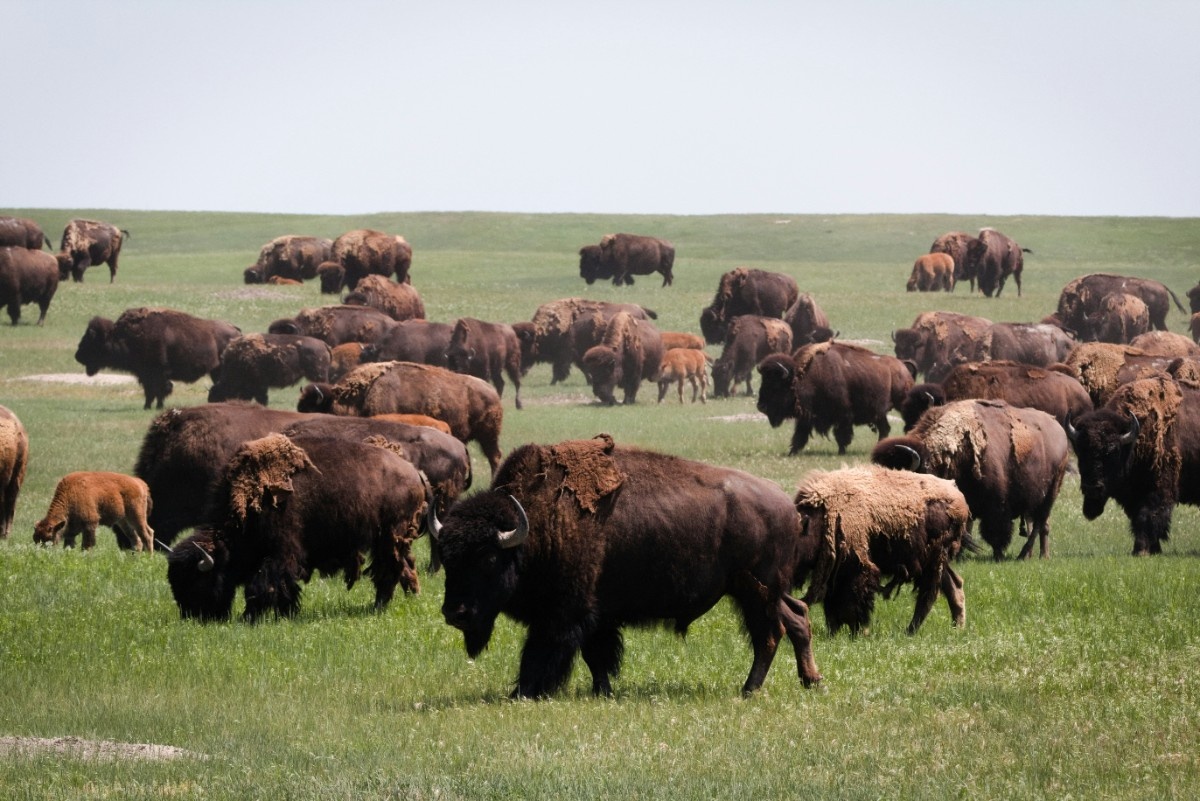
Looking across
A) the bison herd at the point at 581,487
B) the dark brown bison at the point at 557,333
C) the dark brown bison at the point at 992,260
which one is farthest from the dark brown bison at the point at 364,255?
the dark brown bison at the point at 992,260

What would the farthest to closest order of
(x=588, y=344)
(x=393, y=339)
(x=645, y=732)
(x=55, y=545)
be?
(x=588, y=344)
(x=393, y=339)
(x=55, y=545)
(x=645, y=732)

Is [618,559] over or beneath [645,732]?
over

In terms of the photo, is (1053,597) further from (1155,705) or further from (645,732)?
(645,732)

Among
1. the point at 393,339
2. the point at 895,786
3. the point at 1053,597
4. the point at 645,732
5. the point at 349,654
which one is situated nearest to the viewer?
the point at 895,786

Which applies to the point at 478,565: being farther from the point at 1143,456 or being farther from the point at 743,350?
the point at 743,350

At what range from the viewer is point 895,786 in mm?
7414

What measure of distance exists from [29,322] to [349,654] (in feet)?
128

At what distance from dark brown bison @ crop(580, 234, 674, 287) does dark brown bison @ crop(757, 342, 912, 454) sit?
36.1 meters

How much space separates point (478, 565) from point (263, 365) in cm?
2736

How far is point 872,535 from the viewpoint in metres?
11.8

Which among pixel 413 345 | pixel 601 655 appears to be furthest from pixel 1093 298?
pixel 601 655

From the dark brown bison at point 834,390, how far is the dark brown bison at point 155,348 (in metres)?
15.2

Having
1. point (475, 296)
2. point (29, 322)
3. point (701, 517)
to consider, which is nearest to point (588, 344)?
point (475, 296)

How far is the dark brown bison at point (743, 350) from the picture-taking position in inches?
1650
